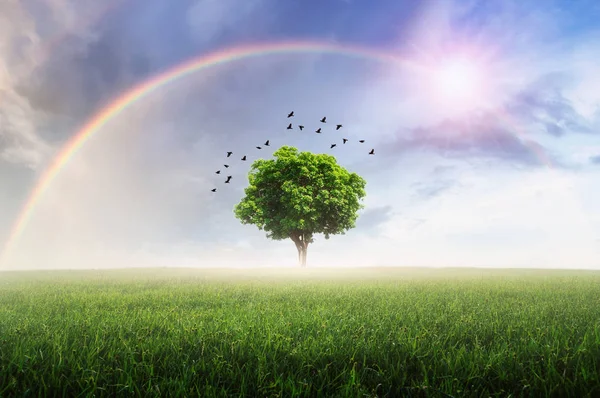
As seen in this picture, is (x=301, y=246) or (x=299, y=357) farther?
(x=301, y=246)

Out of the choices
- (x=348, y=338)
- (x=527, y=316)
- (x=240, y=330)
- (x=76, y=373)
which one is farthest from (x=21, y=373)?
(x=527, y=316)

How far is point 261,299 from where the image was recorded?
1248 cm

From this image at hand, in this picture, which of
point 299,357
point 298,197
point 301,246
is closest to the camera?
point 299,357

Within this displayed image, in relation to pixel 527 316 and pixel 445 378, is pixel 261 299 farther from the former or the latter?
pixel 445 378

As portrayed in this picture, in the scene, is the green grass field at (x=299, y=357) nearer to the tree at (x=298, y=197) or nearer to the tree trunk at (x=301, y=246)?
Result: the tree at (x=298, y=197)

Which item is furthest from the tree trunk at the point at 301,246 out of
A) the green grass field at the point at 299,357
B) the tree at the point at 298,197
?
the green grass field at the point at 299,357

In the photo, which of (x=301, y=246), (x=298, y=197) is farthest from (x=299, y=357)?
(x=301, y=246)

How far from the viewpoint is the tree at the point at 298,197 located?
40056 millimetres

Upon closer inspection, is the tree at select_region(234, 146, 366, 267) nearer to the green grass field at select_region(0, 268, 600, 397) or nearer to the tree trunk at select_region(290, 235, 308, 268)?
the tree trunk at select_region(290, 235, 308, 268)

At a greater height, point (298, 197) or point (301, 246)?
point (298, 197)

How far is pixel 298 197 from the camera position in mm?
39156

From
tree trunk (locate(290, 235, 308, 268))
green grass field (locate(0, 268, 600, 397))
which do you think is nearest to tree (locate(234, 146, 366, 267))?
tree trunk (locate(290, 235, 308, 268))

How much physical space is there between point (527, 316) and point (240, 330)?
689 centimetres

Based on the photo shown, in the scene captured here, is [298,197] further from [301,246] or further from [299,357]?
[299,357]
